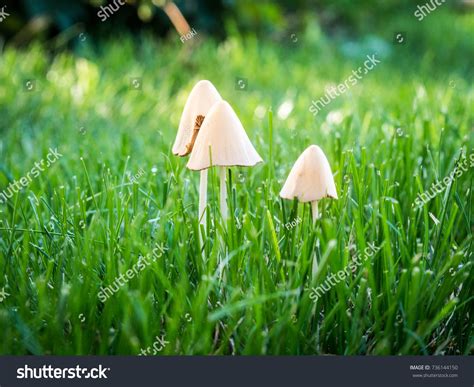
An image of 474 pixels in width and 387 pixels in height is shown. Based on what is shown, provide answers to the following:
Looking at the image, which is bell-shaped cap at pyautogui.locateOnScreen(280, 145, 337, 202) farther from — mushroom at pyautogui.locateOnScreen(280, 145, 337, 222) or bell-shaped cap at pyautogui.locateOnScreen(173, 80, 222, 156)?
bell-shaped cap at pyautogui.locateOnScreen(173, 80, 222, 156)

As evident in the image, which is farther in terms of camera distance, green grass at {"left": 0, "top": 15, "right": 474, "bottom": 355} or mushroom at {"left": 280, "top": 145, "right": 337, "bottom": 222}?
mushroom at {"left": 280, "top": 145, "right": 337, "bottom": 222}

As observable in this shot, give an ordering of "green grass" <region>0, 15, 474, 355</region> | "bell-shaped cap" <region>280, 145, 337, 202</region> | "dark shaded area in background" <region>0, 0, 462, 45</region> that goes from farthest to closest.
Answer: "dark shaded area in background" <region>0, 0, 462, 45</region>, "bell-shaped cap" <region>280, 145, 337, 202</region>, "green grass" <region>0, 15, 474, 355</region>

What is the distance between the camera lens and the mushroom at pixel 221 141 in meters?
1.17

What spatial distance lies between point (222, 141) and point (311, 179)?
188mm

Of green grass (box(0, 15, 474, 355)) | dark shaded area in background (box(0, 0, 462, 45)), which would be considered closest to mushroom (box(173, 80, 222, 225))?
green grass (box(0, 15, 474, 355))

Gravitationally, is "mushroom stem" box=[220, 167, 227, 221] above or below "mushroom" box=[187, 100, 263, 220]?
below

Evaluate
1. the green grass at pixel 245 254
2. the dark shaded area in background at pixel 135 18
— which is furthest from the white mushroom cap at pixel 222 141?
the dark shaded area in background at pixel 135 18

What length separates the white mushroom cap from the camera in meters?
1.17

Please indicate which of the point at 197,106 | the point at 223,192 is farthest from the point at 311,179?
the point at 197,106

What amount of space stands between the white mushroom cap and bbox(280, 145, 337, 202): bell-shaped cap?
0.10 meters

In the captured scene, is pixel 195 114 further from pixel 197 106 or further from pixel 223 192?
pixel 223 192

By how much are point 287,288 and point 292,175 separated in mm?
224

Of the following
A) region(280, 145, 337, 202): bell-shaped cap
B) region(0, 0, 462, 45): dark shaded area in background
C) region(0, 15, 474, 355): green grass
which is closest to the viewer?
region(0, 15, 474, 355): green grass

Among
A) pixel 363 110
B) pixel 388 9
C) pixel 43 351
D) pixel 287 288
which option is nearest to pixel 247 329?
pixel 287 288
